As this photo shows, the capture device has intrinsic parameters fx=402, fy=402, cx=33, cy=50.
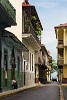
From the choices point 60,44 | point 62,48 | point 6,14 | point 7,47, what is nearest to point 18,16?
point 7,47

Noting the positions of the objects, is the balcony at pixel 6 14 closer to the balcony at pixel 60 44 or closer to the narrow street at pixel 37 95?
the narrow street at pixel 37 95

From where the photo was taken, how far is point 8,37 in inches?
1188

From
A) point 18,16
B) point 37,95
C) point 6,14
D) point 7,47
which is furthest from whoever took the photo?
point 18,16

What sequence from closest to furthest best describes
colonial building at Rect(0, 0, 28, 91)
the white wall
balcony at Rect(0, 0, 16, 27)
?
balcony at Rect(0, 0, 16, 27) < colonial building at Rect(0, 0, 28, 91) < the white wall

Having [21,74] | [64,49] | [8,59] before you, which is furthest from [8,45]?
[64,49]

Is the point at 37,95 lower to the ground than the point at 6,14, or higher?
lower

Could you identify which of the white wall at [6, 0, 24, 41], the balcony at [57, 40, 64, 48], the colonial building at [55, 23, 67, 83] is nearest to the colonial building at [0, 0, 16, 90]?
the white wall at [6, 0, 24, 41]

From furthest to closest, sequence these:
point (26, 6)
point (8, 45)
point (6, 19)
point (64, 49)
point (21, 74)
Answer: point (64, 49) < point (26, 6) < point (21, 74) < point (8, 45) < point (6, 19)

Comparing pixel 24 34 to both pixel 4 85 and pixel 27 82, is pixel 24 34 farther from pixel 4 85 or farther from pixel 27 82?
pixel 4 85

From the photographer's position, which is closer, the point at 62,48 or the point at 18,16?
the point at 18,16

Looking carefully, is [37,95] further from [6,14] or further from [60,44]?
[60,44]

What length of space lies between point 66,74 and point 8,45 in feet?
131

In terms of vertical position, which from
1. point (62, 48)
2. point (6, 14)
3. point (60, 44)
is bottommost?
point (6, 14)

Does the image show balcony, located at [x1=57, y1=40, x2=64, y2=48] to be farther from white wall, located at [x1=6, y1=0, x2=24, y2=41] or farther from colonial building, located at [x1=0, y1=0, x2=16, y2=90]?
colonial building, located at [x1=0, y1=0, x2=16, y2=90]
